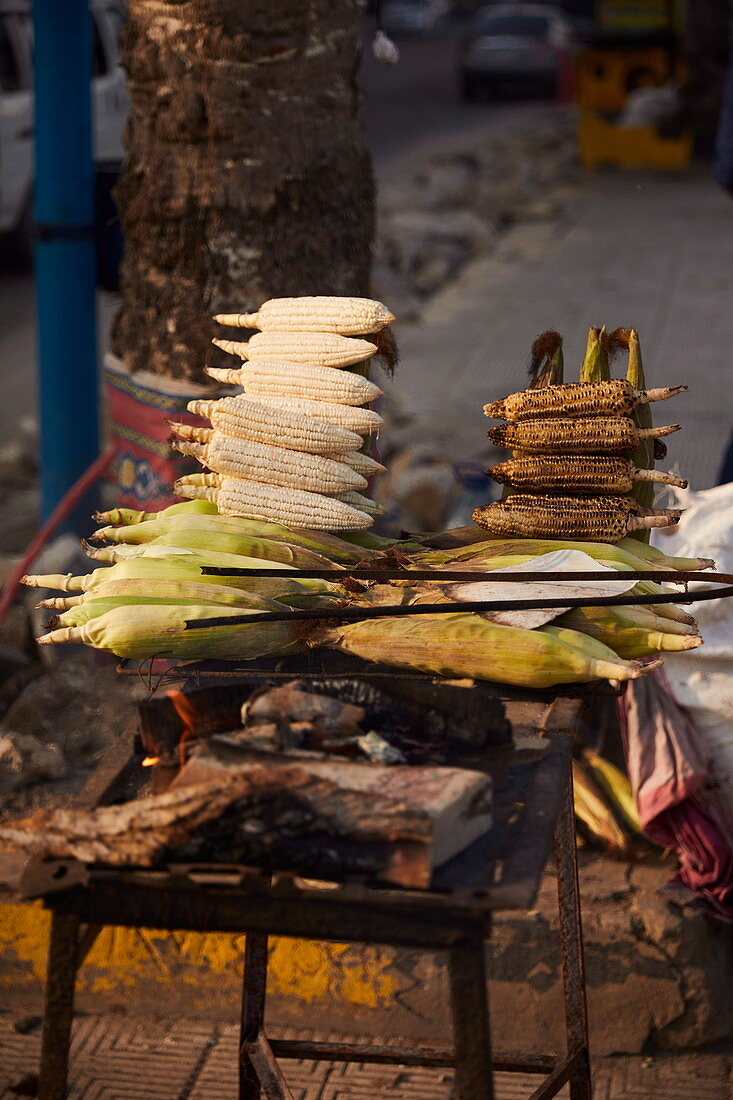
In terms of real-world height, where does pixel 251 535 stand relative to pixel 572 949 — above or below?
above

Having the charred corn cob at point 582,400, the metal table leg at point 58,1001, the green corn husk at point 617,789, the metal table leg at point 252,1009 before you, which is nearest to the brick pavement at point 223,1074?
the metal table leg at point 252,1009

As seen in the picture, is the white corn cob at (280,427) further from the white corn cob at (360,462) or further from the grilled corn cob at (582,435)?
the grilled corn cob at (582,435)

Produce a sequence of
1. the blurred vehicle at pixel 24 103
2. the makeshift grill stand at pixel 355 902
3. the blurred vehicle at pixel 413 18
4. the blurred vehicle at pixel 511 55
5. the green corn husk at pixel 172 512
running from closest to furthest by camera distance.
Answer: the makeshift grill stand at pixel 355 902 → the green corn husk at pixel 172 512 → the blurred vehicle at pixel 24 103 → the blurred vehicle at pixel 511 55 → the blurred vehicle at pixel 413 18

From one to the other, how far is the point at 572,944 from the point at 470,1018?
85cm

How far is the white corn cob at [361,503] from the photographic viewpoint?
281 centimetres

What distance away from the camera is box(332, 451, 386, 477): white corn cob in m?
2.80

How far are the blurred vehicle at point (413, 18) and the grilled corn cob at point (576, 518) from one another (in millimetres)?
38460

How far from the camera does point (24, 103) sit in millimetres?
10914

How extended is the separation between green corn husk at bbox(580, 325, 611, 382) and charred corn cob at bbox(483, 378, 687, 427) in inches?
9.5

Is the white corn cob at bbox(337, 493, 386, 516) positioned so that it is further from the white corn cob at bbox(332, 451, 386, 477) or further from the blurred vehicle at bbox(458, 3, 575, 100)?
the blurred vehicle at bbox(458, 3, 575, 100)

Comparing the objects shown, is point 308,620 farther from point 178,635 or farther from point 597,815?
point 597,815

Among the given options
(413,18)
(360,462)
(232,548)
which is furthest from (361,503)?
(413,18)

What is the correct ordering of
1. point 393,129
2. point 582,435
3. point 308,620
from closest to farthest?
point 308,620
point 582,435
point 393,129

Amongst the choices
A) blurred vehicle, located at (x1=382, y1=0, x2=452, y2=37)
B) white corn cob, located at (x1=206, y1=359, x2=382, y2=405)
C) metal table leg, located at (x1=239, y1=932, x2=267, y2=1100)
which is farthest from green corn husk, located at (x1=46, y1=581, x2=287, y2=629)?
blurred vehicle, located at (x1=382, y1=0, x2=452, y2=37)
